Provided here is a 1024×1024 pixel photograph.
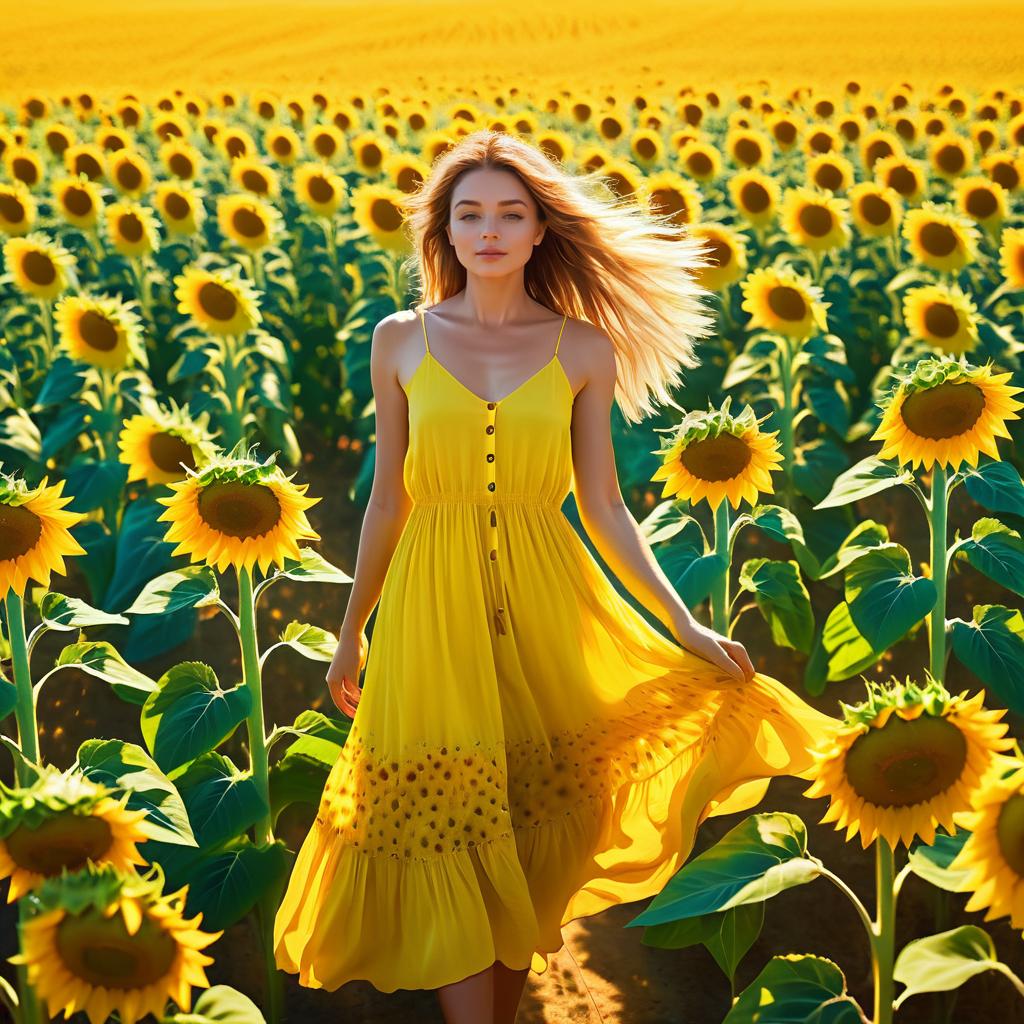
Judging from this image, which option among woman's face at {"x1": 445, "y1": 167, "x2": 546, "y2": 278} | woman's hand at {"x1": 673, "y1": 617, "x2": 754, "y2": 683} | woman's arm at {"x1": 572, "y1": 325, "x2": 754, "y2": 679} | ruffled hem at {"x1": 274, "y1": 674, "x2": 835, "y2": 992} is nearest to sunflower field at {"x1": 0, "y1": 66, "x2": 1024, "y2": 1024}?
ruffled hem at {"x1": 274, "y1": 674, "x2": 835, "y2": 992}

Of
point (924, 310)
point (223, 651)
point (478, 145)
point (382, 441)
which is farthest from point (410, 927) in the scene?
point (924, 310)

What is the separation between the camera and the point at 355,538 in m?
5.54

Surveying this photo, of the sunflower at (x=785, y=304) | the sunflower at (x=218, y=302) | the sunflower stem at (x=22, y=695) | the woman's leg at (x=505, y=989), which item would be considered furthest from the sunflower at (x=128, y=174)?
the woman's leg at (x=505, y=989)

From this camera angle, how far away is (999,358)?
581 centimetres

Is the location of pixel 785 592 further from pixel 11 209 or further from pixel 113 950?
pixel 11 209

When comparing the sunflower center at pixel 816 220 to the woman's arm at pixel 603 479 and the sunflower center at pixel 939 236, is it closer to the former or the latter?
the sunflower center at pixel 939 236

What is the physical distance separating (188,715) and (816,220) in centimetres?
389

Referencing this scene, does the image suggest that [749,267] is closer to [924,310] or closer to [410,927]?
[924,310]

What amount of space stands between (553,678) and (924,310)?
2873mm

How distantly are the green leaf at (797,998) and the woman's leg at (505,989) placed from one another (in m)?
0.44

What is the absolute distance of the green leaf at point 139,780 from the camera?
2812 millimetres

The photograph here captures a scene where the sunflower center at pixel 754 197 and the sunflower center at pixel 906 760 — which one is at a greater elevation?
the sunflower center at pixel 754 197

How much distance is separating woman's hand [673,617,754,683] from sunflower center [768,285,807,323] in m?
2.47

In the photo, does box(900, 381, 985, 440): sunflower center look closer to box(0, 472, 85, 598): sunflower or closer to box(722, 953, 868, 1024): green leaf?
box(722, 953, 868, 1024): green leaf
